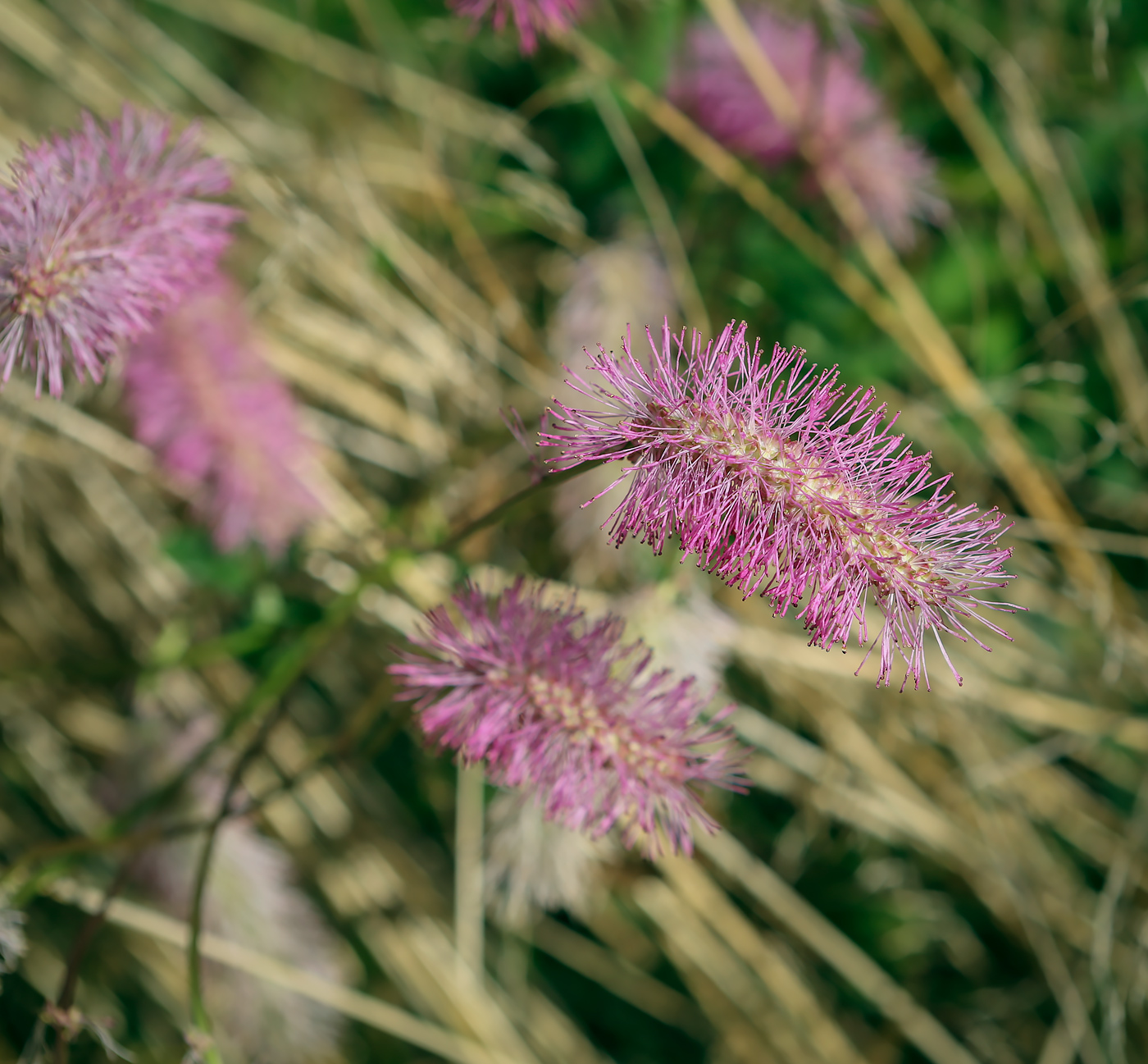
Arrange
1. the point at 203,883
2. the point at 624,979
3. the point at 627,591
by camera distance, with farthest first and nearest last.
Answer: the point at 624,979
the point at 627,591
the point at 203,883

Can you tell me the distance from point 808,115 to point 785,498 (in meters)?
0.79

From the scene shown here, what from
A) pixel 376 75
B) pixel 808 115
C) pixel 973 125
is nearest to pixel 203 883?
pixel 376 75

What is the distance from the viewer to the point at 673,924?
126 cm

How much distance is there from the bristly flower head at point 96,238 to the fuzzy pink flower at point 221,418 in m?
0.24

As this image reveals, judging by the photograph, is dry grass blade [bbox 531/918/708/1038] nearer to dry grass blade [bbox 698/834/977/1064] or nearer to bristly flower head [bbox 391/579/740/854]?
dry grass blade [bbox 698/834/977/1064]

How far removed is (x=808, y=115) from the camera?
113 cm

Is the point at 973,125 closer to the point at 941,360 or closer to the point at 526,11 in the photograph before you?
the point at 941,360

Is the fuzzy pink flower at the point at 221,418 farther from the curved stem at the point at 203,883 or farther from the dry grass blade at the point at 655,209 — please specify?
the dry grass blade at the point at 655,209

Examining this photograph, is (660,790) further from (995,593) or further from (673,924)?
(995,593)

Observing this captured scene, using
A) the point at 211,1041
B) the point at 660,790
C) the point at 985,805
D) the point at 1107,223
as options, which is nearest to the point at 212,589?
the point at 211,1041

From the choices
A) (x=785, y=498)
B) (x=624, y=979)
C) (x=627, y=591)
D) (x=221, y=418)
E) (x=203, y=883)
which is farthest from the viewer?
(x=624, y=979)

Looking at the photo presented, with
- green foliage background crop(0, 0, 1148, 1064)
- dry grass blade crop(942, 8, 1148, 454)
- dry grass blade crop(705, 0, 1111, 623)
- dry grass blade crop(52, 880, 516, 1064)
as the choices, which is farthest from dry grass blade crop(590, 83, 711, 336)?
dry grass blade crop(52, 880, 516, 1064)

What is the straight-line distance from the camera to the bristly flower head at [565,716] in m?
0.63

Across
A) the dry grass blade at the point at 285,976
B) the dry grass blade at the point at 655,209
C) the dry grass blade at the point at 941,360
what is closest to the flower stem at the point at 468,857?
the dry grass blade at the point at 285,976
